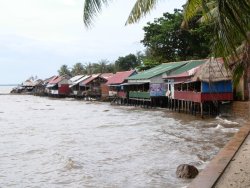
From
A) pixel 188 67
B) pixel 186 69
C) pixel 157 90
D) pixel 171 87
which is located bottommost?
pixel 157 90

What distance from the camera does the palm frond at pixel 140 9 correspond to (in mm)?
6332

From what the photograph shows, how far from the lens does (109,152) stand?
1538 centimetres

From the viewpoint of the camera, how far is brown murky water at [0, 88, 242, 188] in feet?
36.6

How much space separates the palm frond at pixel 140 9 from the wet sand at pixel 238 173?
306 centimetres

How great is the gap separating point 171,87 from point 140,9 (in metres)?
27.9

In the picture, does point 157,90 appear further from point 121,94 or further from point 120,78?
point 120,78

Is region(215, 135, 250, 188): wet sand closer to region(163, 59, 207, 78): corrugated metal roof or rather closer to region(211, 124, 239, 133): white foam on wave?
region(211, 124, 239, 133): white foam on wave

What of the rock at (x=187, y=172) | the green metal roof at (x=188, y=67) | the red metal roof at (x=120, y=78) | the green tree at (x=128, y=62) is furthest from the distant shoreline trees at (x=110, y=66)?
the rock at (x=187, y=172)

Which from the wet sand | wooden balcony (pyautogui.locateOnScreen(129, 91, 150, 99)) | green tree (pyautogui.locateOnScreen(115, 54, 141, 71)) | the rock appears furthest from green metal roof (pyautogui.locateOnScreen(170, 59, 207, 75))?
green tree (pyautogui.locateOnScreen(115, 54, 141, 71))

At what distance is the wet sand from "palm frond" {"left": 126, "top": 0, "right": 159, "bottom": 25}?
3.06 m

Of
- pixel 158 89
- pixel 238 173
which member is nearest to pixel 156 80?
pixel 158 89

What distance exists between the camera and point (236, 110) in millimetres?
24422

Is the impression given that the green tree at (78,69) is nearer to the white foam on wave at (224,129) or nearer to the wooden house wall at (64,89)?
the wooden house wall at (64,89)

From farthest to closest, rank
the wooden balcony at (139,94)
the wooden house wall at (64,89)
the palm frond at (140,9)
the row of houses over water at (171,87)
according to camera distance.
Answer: the wooden house wall at (64,89) → the wooden balcony at (139,94) → the row of houses over water at (171,87) → the palm frond at (140,9)
